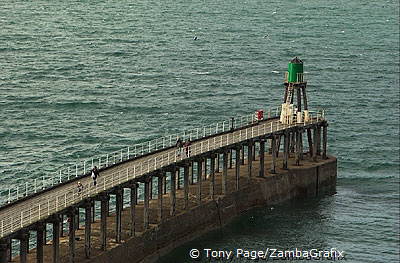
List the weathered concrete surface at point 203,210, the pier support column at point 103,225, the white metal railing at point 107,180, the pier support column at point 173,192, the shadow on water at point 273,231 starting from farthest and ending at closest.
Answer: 1. the shadow on water at point 273,231
2. the pier support column at point 173,192
3. the weathered concrete surface at point 203,210
4. the pier support column at point 103,225
5. the white metal railing at point 107,180

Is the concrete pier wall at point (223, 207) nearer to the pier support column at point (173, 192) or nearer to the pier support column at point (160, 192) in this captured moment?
the pier support column at point (173, 192)

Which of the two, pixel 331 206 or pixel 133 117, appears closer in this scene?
pixel 331 206

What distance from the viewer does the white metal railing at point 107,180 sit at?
74.4 m

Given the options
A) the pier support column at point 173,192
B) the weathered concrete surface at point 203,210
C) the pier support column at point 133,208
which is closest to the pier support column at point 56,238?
the weathered concrete surface at point 203,210

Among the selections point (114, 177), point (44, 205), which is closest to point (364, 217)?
point (114, 177)

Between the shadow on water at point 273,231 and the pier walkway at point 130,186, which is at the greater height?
the pier walkway at point 130,186

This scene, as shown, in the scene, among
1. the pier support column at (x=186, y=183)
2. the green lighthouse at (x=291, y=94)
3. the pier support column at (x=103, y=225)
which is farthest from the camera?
the green lighthouse at (x=291, y=94)

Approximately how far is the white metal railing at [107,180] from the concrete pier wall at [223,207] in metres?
3.96

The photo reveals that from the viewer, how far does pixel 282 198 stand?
102375 millimetres

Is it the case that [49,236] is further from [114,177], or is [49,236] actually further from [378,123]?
[378,123]

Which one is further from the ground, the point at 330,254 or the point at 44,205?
the point at 44,205

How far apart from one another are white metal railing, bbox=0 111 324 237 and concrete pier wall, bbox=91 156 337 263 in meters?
3.96

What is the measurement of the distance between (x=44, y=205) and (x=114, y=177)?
8.38 meters

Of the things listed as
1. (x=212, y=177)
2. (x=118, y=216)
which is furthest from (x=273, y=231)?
(x=118, y=216)
